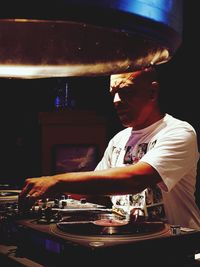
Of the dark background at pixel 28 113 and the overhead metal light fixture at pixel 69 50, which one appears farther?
the dark background at pixel 28 113

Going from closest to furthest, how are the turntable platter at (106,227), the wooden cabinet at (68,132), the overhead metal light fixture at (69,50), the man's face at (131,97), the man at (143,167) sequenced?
1. the overhead metal light fixture at (69,50)
2. the turntable platter at (106,227)
3. the man at (143,167)
4. the man's face at (131,97)
5. the wooden cabinet at (68,132)

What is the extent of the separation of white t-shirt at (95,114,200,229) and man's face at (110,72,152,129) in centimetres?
10

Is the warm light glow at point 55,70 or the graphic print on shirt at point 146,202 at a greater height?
the warm light glow at point 55,70

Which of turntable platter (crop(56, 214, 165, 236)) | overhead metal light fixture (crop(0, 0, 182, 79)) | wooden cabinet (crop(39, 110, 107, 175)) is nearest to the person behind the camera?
overhead metal light fixture (crop(0, 0, 182, 79))

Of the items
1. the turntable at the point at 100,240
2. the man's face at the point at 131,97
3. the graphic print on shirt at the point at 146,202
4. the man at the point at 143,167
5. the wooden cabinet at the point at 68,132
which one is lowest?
the turntable at the point at 100,240

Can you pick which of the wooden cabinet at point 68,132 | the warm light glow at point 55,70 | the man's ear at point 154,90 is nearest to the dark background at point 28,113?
the wooden cabinet at point 68,132

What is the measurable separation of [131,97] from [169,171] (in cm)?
50

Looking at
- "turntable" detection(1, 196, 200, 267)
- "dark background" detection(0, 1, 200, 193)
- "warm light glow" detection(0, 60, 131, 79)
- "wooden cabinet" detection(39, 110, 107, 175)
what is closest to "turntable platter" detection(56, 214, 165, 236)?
"turntable" detection(1, 196, 200, 267)

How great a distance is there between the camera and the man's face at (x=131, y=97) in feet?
7.08

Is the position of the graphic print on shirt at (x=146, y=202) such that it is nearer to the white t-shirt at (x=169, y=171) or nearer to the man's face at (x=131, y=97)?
the white t-shirt at (x=169, y=171)

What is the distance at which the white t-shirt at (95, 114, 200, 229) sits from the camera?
1.83 meters

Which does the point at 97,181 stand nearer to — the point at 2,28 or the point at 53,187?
the point at 53,187

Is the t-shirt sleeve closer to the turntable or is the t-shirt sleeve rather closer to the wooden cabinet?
the turntable

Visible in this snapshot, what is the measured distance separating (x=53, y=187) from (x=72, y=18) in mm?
888
